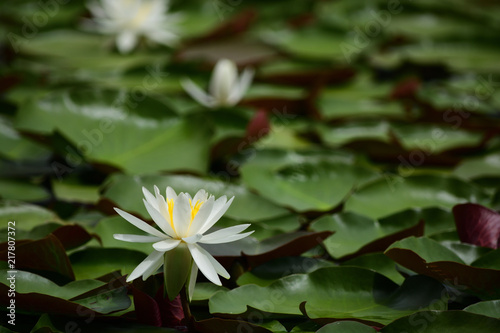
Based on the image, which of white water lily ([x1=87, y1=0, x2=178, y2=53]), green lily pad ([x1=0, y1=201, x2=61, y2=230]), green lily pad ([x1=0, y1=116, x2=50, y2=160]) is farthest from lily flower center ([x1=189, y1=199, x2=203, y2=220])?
white water lily ([x1=87, y1=0, x2=178, y2=53])

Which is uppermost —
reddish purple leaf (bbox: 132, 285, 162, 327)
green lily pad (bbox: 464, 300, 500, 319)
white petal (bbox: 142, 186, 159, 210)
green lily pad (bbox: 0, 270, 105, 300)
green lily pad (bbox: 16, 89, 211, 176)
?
green lily pad (bbox: 16, 89, 211, 176)

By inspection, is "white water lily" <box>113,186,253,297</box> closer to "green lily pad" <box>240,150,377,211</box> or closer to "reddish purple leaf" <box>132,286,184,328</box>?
"reddish purple leaf" <box>132,286,184,328</box>

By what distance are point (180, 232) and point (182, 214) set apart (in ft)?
0.09

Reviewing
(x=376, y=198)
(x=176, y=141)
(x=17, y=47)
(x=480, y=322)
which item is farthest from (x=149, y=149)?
(x=17, y=47)

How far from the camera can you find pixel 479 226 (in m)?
1.00

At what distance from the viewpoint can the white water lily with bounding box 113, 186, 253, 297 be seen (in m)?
0.78

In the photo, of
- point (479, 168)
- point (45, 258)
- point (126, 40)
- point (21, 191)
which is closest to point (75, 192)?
point (21, 191)

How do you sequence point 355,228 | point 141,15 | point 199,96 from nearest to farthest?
point 355,228 → point 199,96 → point 141,15

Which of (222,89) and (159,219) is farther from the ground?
(222,89)

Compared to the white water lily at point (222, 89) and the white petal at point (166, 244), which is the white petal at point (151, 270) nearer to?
the white petal at point (166, 244)

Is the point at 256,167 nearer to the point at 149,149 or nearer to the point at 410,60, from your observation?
the point at 149,149

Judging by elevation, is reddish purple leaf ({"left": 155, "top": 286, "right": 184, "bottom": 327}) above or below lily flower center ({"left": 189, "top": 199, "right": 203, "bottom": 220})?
below

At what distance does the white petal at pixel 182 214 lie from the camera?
77cm

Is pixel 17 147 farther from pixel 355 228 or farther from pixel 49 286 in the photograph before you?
pixel 355 228
